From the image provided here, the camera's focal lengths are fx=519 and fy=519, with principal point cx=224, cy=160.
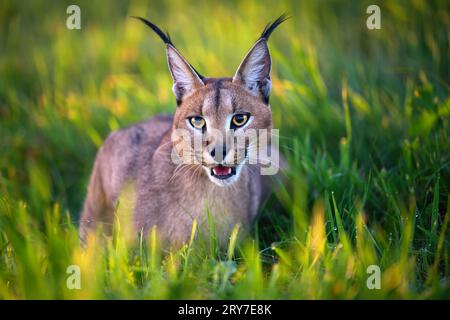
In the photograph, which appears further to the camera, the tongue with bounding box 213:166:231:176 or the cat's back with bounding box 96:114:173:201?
the cat's back with bounding box 96:114:173:201

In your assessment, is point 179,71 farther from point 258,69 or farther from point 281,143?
point 281,143

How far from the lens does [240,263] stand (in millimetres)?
3572

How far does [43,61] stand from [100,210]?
11.1 ft

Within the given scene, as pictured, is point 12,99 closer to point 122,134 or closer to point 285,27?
point 122,134

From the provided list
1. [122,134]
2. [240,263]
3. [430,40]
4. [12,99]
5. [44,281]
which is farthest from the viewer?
[12,99]

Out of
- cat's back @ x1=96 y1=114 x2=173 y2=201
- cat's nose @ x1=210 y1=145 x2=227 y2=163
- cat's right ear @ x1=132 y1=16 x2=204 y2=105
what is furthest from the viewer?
cat's back @ x1=96 y1=114 x2=173 y2=201

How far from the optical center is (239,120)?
3750 millimetres

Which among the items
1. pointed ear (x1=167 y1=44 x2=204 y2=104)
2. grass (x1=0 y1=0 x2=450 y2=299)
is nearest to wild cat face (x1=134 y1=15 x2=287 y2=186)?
pointed ear (x1=167 y1=44 x2=204 y2=104)

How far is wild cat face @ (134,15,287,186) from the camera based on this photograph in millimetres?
3635

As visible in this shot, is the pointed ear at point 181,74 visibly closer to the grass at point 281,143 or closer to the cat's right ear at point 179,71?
the cat's right ear at point 179,71

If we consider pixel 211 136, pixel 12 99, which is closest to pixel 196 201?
pixel 211 136

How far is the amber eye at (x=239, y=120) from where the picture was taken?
147 inches

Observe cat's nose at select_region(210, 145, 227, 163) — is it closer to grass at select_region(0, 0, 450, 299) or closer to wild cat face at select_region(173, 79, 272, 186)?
wild cat face at select_region(173, 79, 272, 186)

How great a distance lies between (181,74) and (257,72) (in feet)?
1.91
